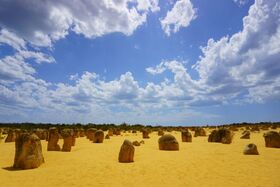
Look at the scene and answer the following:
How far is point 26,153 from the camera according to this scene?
43.4 ft

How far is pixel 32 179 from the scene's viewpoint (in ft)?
A: 35.6

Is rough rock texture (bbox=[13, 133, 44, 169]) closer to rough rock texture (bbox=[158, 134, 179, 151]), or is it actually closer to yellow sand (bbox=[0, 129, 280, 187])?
yellow sand (bbox=[0, 129, 280, 187])

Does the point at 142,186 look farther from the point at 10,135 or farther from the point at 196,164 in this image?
the point at 10,135

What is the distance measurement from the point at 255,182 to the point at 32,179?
344 inches

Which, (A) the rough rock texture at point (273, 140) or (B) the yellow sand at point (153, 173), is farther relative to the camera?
(A) the rough rock texture at point (273, 140)

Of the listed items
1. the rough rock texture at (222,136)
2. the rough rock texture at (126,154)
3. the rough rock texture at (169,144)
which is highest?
the rough rock texture at (222,136)

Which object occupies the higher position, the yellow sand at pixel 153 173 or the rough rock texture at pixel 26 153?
the rough rock texture at pixel 26 153

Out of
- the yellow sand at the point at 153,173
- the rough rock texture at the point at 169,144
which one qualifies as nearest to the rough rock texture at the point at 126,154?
the yellow sand at the point at 153,173

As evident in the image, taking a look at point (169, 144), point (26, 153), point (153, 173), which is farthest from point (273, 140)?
point (26, 153)

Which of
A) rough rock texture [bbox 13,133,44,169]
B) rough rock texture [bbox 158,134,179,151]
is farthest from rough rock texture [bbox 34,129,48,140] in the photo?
rough rock texture [bbox 13,133,44,169]

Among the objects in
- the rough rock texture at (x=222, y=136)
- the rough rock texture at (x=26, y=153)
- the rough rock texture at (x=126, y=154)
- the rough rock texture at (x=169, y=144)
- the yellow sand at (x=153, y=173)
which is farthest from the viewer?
the rough rock texture at (x=222, y=136)

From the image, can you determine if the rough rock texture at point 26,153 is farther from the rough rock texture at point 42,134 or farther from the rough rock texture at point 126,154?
the rough rock texture at point 42,134

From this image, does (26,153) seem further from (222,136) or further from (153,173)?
(222,136)

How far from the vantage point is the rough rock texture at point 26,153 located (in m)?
13.1
